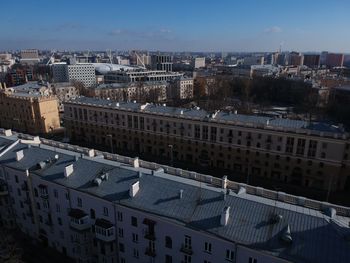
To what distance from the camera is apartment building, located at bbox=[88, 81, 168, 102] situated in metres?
161

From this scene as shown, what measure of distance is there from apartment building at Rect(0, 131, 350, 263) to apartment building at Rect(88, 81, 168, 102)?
11003cm

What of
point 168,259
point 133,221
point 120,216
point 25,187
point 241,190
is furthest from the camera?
point 25,187

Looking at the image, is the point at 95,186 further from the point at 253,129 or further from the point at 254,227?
the point at 253,129

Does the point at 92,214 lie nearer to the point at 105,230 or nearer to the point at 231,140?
the point at 105,230

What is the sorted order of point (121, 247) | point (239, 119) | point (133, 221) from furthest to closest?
point (239, 119) < point (121, 247) < point (133, 221)

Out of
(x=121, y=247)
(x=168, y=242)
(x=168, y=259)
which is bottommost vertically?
(x=121, y=247)

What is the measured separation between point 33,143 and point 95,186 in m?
22.3

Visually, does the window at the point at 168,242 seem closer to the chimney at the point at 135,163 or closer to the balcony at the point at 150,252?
the balcony at the point at 150,252

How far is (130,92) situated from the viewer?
563 ft

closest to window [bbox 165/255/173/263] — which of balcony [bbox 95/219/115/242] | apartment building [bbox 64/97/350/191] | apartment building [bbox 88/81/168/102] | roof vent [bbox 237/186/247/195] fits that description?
balcony [bbox 95/219/115/242]

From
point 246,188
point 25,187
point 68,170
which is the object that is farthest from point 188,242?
point 25,187

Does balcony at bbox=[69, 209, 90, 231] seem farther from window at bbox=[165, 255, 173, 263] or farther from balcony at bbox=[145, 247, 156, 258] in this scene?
window at bbox=[165, 255, 173, 263]

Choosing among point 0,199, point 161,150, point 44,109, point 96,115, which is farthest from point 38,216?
point 44,109

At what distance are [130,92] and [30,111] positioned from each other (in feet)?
225
